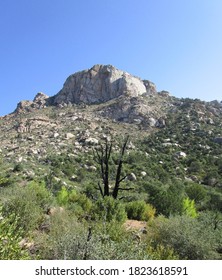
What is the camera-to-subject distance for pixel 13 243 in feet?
22.9

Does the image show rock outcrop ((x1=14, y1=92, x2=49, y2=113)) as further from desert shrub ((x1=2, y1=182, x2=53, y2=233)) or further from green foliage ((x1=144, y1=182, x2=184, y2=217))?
desert shrub ((x1=2, y1=182, x2=53, y2=233))

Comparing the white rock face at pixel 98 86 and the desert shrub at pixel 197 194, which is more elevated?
the white rock face at pixel 98 86

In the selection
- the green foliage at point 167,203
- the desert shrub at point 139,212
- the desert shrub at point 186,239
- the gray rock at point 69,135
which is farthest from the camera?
the gray rock at point 69,135

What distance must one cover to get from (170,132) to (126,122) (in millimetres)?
9991

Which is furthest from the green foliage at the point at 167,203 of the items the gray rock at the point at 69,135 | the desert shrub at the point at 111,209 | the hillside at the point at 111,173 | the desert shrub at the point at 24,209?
the gray rock at the point at 69,135

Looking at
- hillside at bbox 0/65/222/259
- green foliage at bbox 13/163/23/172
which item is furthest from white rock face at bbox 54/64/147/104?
green foliage at bbox 13/163/23/172

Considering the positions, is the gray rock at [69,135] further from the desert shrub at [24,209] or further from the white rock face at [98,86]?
the desert shrub at [24,209]

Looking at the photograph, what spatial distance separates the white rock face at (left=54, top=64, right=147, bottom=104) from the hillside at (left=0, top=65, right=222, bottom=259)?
320 millimetres

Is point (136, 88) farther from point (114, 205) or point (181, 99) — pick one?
point (114, 205)

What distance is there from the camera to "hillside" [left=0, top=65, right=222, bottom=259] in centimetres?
1235

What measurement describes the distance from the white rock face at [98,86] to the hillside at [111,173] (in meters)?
0.32

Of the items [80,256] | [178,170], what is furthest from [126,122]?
[80,256]

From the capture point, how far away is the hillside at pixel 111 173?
Answer: 12.4 metres

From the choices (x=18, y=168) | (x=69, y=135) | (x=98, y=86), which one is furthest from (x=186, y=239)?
(x=98, y=86)
